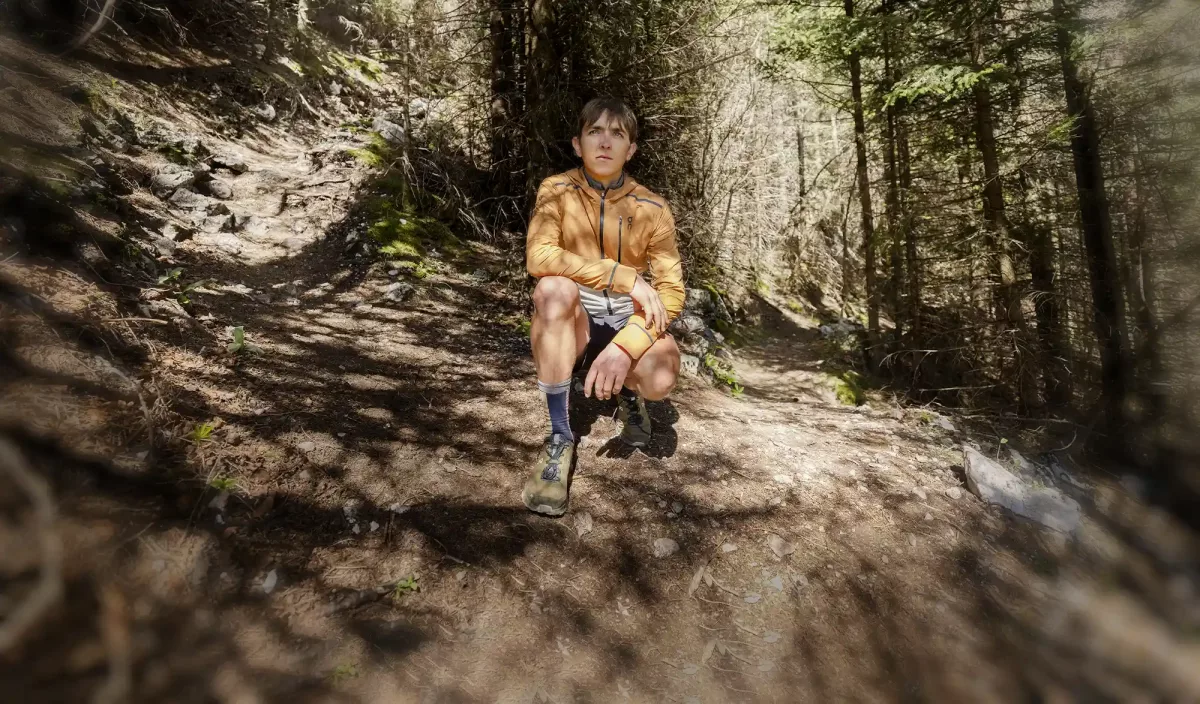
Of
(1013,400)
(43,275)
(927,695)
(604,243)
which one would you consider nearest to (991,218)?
(1013,400)

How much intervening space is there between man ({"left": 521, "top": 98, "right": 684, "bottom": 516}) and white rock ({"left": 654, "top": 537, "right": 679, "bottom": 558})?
52 cm

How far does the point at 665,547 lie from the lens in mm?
2590

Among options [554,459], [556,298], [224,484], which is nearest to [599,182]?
[556,298]

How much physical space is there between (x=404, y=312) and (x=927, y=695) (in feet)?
14.9

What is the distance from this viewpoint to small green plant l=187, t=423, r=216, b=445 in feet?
7.79

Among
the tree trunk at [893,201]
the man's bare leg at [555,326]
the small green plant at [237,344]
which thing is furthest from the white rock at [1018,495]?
the small green plant at [237,344]

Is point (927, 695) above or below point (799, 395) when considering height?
below

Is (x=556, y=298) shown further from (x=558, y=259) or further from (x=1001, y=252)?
(x=1001, y=252)

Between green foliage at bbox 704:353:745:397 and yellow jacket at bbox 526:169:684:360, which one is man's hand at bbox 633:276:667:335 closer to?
yellow jacket at bbox 526:169:684:360

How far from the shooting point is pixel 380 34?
10.6 m

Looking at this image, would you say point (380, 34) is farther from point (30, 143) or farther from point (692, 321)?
point (692, 321)

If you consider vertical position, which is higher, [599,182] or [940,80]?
[940,80]

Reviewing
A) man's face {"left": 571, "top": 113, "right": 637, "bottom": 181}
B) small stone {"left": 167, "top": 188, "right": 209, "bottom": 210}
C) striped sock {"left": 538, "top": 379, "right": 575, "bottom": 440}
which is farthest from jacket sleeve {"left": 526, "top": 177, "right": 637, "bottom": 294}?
small stone {"left": 167, "top": 188, "right": 209, "bottom": 210}

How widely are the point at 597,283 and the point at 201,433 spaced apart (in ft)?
6.80
